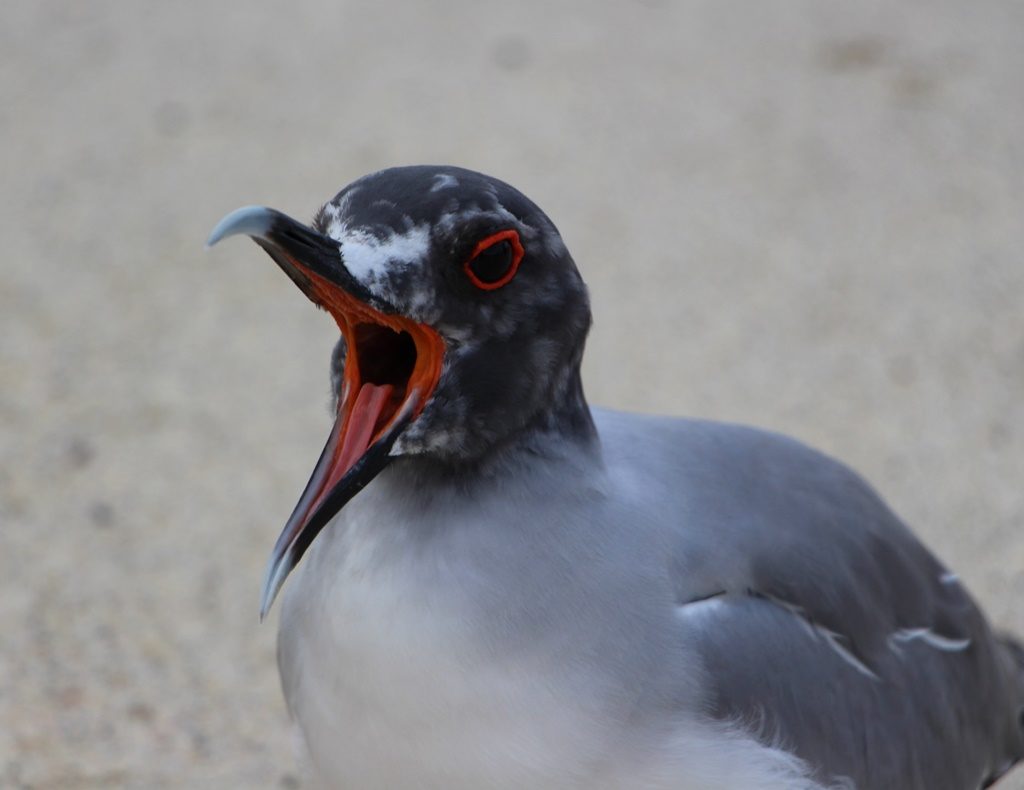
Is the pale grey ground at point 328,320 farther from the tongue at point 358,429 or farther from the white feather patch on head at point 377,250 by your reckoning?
the white feather patch on head at point 377,250

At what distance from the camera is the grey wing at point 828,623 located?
177 cm

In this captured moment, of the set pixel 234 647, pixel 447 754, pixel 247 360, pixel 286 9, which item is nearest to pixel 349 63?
pixel 286 9

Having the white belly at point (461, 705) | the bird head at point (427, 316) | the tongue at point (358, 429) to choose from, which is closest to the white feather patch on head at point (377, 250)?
the bird head at point (427, 316)

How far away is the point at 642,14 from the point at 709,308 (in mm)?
1709

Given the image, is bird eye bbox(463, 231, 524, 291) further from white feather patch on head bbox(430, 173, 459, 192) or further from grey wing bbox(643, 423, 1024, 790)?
grey wing bbox(643, 423, 1024, 790)

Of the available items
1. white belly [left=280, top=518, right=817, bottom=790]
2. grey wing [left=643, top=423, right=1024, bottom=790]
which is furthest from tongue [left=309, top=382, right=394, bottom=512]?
grey wing [left=643, top=423, right=1024, bottom=790]

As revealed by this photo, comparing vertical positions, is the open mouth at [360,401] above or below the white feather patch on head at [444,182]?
below

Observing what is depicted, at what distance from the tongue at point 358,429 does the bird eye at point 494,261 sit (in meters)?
0.17

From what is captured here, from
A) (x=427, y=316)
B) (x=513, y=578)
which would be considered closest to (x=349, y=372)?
(x=427, y=316)

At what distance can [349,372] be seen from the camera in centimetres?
161

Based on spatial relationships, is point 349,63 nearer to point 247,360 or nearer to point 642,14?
point 642,14

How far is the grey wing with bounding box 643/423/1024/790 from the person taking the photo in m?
1.77

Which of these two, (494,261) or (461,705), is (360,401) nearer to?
(494,261)

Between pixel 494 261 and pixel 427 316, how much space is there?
0.35ft
